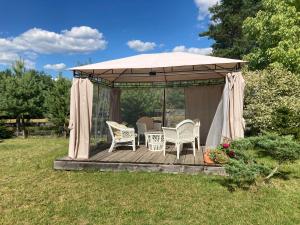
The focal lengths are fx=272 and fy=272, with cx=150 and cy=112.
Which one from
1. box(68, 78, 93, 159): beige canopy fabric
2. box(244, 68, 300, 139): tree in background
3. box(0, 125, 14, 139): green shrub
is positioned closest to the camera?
box(68, 78, 93, 159): beige canopy fabric

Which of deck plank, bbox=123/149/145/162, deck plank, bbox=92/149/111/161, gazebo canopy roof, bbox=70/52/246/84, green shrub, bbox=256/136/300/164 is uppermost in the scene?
gazebo canopy roof, bbox=70/52/246/84

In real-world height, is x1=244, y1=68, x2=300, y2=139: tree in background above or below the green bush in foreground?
above

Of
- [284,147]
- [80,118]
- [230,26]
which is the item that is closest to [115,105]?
[80,118]

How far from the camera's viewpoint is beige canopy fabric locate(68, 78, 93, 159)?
21.3 ft

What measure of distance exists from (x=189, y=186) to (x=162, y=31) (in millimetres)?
19763

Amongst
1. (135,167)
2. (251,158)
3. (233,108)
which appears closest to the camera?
(251,158)

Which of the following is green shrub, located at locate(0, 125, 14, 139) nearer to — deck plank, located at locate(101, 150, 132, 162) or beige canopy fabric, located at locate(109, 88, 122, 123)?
beige canopy fabric, located at locate(109, 88, 122, 123)

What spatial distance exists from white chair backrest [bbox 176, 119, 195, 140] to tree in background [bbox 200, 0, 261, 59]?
48.0 feet

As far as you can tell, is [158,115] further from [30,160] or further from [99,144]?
[30,160]

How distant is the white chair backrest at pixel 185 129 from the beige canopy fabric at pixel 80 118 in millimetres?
2191

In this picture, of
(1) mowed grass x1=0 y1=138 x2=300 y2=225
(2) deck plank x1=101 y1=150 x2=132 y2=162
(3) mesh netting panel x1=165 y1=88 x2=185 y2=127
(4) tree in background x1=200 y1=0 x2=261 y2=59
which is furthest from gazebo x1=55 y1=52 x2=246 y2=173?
(4) tree in background x1=200 y1=0 x2=261 y2=59

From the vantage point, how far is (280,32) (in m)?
10.9

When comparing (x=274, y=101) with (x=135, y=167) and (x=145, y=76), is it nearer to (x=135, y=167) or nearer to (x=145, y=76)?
(x=145, y=76)

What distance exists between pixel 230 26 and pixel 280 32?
36.3ft
